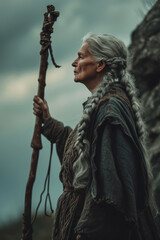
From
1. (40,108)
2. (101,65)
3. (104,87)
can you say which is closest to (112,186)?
(104,87)

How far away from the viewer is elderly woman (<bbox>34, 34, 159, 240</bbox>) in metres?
3.33

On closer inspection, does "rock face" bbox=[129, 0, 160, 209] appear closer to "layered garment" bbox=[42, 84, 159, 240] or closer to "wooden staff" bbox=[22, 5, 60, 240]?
"layered garment" bbox=[42, 84, 159, 240]

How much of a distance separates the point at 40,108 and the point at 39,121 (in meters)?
0.14

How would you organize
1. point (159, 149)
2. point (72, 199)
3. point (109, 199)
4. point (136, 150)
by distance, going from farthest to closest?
1. point (72, 199)
2. point (136, 150)
3. point (109, 199)
4. point (159, 149)

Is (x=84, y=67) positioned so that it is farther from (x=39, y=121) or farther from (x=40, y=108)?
(x=39, y=121)

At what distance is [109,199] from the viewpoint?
3.26 metres

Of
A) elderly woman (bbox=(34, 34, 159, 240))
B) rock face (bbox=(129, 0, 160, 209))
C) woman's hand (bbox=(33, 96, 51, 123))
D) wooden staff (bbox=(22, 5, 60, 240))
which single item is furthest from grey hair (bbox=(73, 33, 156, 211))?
rock face (bbox=(129, 0, 160, 209))

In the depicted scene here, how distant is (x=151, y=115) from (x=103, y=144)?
1100 millimetres

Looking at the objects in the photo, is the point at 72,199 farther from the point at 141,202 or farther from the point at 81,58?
the point at 81,58

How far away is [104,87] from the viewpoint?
391 centimetres

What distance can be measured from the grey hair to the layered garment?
0.05m

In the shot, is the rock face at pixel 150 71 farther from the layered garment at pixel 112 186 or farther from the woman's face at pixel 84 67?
the woman's face at pixel 84 67

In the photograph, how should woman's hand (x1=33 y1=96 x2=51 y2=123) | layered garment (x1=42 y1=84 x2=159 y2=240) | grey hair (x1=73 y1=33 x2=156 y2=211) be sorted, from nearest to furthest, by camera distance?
layered garment (x1=42 y1=84 x2=159 y2=240), grey hair (x1=73 y1=33 x2=156 y2=211), woman's hand (x1=33 y1=96 x2=51 y2=123)

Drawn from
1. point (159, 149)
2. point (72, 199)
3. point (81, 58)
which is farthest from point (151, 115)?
point (81, 58)
